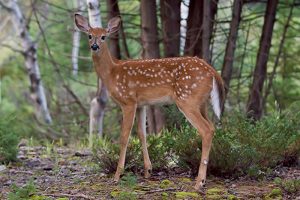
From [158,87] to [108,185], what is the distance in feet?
3.43

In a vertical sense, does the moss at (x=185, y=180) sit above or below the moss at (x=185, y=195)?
below

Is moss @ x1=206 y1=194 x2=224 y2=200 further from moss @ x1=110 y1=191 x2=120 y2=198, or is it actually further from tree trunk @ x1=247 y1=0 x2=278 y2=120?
tree trunk @ x1=247 y1=0 x2=278 y2=120

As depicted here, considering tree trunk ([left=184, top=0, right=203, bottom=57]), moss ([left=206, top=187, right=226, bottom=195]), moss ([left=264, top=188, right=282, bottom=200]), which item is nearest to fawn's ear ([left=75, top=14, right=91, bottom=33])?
moss ([left=206, top=187, right=226, bottom=195])

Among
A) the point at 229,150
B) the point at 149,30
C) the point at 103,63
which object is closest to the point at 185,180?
the point at 229,150

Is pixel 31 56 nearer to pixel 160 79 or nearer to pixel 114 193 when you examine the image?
pixel 160 79

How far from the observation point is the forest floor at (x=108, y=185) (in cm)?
651

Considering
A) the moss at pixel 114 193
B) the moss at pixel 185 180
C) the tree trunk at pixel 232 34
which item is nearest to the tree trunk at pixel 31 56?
the tree trunk at pixel 232 34

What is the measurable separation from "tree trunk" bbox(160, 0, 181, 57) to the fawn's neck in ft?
11.6

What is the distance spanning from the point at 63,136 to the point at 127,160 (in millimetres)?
6433

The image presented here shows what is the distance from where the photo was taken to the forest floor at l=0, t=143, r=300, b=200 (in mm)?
6512

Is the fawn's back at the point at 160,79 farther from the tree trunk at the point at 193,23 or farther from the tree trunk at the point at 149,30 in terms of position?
the tree trunk at the point at 193,23

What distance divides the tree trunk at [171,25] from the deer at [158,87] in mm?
3513

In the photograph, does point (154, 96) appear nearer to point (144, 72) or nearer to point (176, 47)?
point (144, 72)

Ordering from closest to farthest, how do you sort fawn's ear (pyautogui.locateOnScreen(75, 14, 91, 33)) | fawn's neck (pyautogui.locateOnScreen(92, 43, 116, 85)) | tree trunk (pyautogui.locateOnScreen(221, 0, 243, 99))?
fawn's neck (pyautogui.locateOnScreen(92, 43, 116, 85))
fawn's ear (pyautogui.locateOnScreen(75, 14, 91, 33))
tree trunk (pyautogui.locateOnScreen(221, 0, 243, 99))
